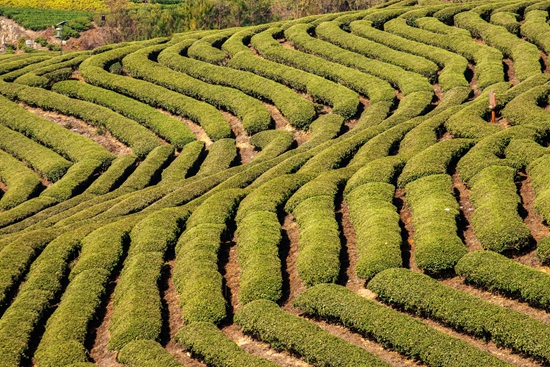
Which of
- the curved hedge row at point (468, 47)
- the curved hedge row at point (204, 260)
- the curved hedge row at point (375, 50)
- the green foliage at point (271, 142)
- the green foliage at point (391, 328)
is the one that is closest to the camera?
the green foliage at point (391, 328)

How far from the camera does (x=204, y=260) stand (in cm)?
2311

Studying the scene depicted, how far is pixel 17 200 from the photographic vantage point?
38625 millimetres

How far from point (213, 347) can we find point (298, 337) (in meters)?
2.16

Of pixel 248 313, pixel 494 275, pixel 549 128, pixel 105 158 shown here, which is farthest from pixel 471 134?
pixel 105 158

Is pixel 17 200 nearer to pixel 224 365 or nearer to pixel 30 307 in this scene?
pixel 30 307

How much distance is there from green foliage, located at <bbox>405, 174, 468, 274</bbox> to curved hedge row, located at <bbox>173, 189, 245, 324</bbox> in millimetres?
5795

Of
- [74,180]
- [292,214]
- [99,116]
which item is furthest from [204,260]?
[99,116]

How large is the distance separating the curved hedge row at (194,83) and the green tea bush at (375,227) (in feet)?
57.9

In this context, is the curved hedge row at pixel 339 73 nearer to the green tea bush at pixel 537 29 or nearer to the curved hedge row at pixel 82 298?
the green tea bush at pixel 537 29

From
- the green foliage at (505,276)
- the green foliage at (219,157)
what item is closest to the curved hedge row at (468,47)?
the green foliage at (219,157)

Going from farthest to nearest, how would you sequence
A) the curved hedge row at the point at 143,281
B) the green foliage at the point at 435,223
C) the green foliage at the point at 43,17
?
the green foliage at the point at 43,17 → the green foliage at the point at 435,223 → the curved hedge row at the point at 143,281

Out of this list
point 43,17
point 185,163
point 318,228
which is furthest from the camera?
point 43,17

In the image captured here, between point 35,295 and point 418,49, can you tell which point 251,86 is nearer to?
point 418,49

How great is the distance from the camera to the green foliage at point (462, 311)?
652 inches
